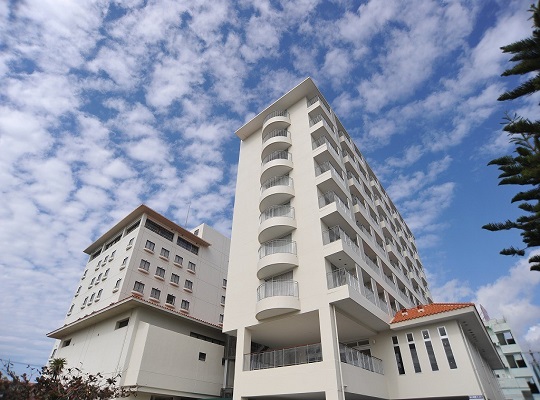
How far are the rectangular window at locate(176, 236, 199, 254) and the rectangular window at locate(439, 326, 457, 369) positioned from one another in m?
28.0

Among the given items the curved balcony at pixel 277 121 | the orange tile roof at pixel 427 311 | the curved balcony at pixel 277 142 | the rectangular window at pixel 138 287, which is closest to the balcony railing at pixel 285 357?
the orange tile roof at pixel 427 311

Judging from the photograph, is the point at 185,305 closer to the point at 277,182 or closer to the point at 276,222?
the point at 277,182

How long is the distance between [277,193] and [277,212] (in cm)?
135

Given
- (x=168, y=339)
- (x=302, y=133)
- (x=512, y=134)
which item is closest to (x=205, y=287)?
(x=168, y=339)

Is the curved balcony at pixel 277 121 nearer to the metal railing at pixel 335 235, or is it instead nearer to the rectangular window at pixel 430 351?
the metal railing at pixel 335 235

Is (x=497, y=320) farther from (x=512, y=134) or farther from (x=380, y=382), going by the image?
(x=512, y=134)

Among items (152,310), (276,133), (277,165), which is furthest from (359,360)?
(276,133)

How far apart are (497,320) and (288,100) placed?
64.2 meters

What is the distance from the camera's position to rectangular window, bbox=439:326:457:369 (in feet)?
59.4

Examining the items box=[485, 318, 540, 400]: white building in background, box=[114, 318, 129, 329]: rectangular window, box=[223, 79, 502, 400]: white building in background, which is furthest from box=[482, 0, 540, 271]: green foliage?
box=[485, 318, 540, 400]: white building in background

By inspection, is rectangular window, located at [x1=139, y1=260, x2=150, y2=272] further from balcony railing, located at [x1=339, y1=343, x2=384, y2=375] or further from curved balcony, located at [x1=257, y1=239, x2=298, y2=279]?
balcony railing, located at [x1=339, y1=343, x2=384, y2=375]

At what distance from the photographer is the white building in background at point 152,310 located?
2064 cm

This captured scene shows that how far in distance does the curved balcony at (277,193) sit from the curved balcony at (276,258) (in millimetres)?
3282

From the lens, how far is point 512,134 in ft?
32.6
